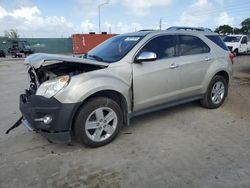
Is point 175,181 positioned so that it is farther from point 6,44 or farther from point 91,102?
point 6,44

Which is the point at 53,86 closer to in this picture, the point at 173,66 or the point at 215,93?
the point at 173,66

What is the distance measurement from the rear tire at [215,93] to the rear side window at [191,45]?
2.30 feet

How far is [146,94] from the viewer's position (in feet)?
15.1

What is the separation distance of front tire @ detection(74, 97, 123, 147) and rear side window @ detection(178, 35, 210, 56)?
6.31ft

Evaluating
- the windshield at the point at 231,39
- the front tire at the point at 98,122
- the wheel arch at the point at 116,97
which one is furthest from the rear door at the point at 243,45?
the front tire at the point at 98,122

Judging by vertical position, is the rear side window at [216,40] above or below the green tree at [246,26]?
below

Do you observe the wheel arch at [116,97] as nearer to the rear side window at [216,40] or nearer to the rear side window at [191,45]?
the rear side window at [191,45]

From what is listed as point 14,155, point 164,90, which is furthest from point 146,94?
point 14,155

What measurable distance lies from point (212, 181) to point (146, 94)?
187 centimetres

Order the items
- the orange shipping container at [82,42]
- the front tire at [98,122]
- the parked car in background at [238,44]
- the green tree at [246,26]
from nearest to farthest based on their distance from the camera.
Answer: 1. the front tire at [98,122]
2. the parked car in background at [238,44]
3. the orange shipping container at [82,42]
4. the green tree at [246,26]

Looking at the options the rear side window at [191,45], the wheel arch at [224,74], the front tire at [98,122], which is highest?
the rear side window at [191,45]

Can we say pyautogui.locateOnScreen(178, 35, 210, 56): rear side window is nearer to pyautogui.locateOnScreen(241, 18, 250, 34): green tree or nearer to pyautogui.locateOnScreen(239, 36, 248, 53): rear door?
pyautogui.locateOnScreen(239, 36, 248, 53): rear door

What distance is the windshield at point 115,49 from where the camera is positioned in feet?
15.0

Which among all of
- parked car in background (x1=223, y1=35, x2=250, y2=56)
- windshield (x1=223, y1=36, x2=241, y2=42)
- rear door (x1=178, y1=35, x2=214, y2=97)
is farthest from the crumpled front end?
windshield (x1=223, y1=36, x2=241, y2=42)
